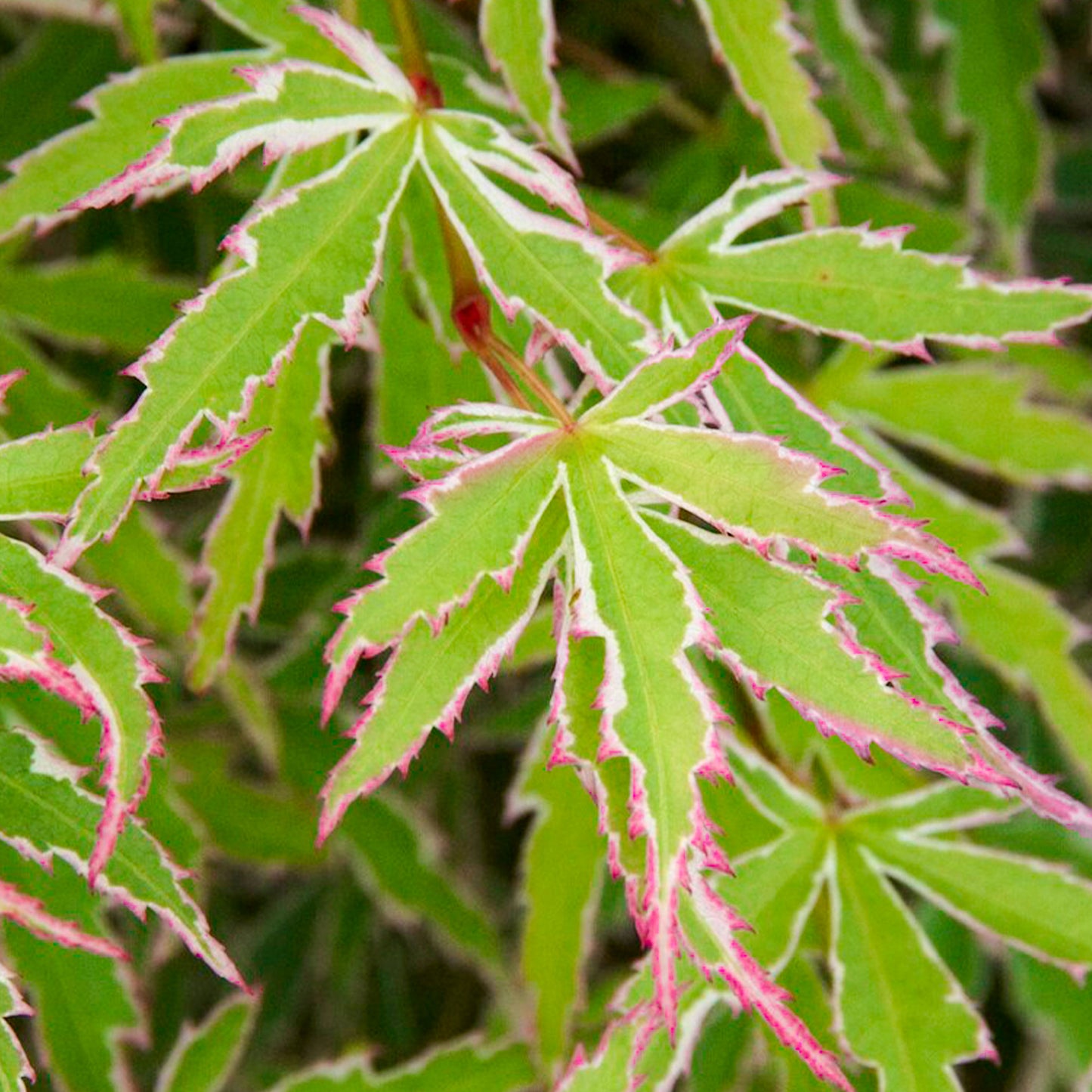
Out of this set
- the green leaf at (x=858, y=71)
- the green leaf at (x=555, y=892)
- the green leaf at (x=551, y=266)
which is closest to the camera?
the green leaf at (x=551, y=266)

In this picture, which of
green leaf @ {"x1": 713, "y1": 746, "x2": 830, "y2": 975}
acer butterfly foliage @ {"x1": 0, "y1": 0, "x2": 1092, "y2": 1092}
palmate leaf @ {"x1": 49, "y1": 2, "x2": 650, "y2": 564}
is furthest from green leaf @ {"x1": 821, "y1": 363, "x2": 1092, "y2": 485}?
palmate leaf @ {"x1": 49, "y1": 2, "x2": 650, "y2": 564}

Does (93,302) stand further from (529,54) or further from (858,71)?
(858,71)

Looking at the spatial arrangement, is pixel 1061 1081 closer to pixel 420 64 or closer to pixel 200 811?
pixel 200 811

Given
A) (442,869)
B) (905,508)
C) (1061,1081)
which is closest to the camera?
(905,508)

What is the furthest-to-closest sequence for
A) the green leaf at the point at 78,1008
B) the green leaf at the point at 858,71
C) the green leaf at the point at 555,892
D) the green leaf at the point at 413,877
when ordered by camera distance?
the green leaf at the point at 413,877, the green leaf at the point at 858,71, the green leaf at the point at 555,892, the green leaf at the point at 78,1008

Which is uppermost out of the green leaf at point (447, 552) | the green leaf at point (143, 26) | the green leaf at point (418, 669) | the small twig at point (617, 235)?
the green leaf at point (143, 26)

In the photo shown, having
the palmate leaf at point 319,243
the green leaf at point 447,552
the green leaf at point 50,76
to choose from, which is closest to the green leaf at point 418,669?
the green leaf at point 447,552

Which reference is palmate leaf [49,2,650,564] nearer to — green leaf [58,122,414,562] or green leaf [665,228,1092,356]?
green leaf [58,122,414,562]

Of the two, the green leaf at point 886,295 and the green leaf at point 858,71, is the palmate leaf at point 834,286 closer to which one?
the green leaf at point 886,295

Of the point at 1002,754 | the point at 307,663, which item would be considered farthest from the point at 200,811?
the point at 1002,754
